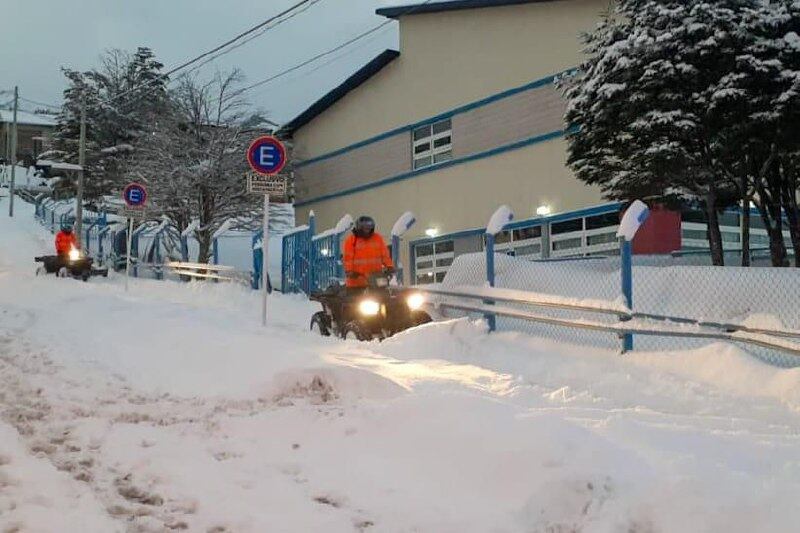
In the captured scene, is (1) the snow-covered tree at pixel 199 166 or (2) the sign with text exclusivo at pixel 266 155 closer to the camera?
(2) the sign with text exclusivo at pixel 266 155

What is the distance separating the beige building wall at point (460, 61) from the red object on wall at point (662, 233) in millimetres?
4407

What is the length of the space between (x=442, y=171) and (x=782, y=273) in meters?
14.4

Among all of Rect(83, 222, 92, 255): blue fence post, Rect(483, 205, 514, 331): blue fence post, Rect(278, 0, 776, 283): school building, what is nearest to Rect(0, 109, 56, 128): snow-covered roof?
Rect(83, 222, 92, 255): blue fence post

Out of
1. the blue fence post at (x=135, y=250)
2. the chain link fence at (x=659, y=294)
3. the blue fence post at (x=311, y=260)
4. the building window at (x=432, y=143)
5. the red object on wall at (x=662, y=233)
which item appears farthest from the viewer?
the blue fence post at (x=135, y=250)

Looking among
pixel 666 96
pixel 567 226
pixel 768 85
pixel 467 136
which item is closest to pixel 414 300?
pixel 666 96

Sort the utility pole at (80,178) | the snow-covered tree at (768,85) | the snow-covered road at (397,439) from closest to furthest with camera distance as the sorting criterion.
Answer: the snow-covered road at (397,439)
the snow-covered tree at (768,85)
the utility pole at (80,178)

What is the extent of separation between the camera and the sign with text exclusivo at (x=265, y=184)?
1080cm

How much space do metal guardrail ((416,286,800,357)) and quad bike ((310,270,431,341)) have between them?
2.38 ft

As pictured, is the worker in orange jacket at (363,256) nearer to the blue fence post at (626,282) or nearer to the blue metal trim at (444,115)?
the blue fence post at (626,282)

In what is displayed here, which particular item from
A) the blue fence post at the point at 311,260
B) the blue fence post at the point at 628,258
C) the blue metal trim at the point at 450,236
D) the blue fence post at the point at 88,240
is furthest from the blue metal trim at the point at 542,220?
the blue fence post at the point at 88,240

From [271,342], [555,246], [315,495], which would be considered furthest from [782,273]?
[555,246]

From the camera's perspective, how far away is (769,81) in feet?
34.7

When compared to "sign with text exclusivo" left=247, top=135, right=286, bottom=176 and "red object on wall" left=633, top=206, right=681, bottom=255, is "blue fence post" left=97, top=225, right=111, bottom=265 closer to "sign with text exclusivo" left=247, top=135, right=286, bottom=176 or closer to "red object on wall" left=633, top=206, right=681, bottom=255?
"sign with text exclusivo" left=247, top=135, right=286, bottom=176

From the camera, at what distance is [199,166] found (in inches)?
1044
